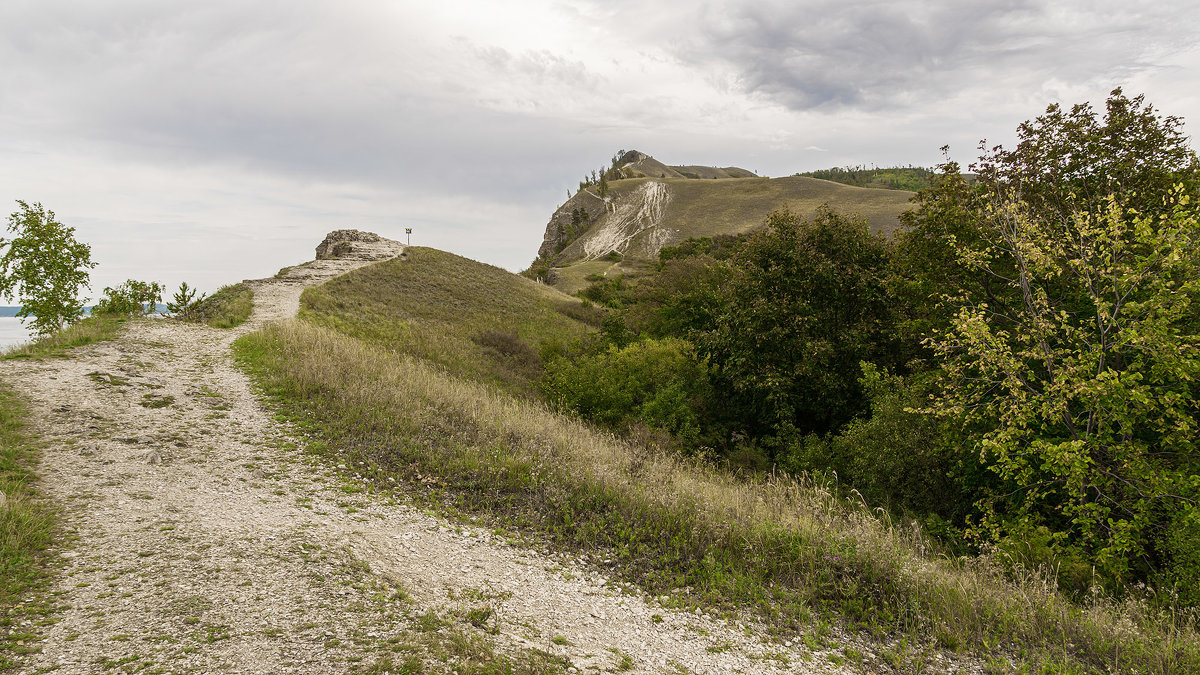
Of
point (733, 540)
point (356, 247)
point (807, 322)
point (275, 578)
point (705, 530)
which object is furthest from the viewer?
point (356, 247)

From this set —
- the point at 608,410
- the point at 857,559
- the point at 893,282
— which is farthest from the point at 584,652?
the point at 608,410

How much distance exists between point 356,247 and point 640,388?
37.5 metres

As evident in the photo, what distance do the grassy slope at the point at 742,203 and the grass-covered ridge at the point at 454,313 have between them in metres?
34.9

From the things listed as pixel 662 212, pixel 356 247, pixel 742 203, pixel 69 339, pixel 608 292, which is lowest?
pixel 69 339

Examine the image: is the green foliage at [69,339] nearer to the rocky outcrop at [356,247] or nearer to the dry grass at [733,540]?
the dry grass at [733,540]

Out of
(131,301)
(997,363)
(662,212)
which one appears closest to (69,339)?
(131,301)

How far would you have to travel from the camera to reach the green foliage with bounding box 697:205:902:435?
1716 cm

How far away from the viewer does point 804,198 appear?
108312mm

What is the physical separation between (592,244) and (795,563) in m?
106

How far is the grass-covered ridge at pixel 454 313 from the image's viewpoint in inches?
1050

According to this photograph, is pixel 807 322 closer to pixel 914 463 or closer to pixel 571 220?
pixel 914 463

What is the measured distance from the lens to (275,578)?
5250 mm

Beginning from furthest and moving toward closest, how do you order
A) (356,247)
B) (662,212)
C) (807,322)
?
(662,212)
(356,247)
(807,322)

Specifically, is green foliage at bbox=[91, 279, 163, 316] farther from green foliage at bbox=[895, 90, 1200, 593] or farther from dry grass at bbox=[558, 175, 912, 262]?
dry grass at bbox=[558, 175, 912, 262]
